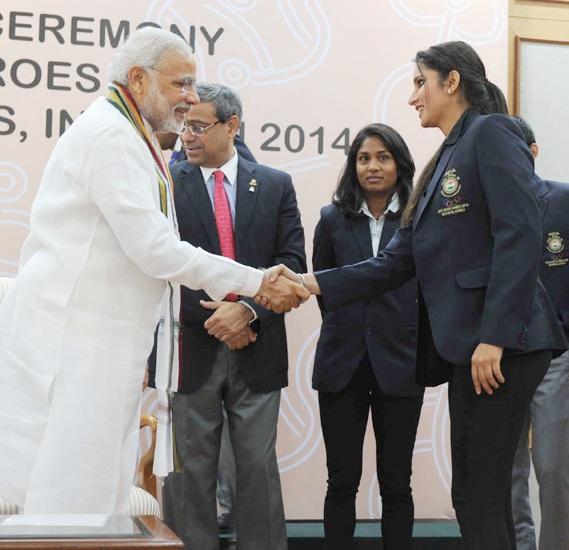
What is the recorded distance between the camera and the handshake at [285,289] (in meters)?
2.94

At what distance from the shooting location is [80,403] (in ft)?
7.48

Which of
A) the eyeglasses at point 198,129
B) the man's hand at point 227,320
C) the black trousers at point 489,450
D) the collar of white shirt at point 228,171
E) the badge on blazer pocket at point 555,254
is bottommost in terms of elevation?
the black trousers at point 489,450

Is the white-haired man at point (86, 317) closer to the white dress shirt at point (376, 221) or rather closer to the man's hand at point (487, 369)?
the man's hand at point (487, 369)

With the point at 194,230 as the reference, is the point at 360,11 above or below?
above

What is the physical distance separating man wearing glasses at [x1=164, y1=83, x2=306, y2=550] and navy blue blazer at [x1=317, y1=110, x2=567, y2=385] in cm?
83

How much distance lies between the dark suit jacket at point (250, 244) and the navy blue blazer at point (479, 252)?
830 millimetres

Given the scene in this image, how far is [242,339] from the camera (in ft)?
10.3

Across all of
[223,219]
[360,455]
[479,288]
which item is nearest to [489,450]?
[479,288]

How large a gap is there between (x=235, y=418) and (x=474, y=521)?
3.83ft

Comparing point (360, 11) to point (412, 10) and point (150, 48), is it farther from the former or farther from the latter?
point (150, 48)

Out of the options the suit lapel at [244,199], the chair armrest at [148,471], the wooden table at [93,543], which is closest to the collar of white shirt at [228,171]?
the suit lapel at [244,199]

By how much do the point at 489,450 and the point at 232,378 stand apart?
1182mm

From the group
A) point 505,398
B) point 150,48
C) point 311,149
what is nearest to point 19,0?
point 311,149

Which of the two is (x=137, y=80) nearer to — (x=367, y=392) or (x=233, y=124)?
(x=233, y=124)
